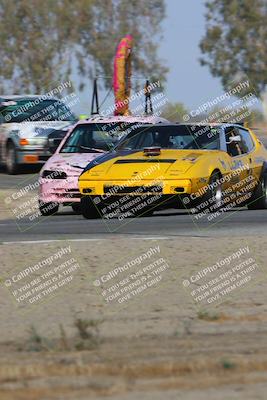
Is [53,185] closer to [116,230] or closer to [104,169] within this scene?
[104,169]

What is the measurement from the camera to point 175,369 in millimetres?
6637

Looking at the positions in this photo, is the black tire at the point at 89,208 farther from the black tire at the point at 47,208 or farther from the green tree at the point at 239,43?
the green tree at the point at 239,43

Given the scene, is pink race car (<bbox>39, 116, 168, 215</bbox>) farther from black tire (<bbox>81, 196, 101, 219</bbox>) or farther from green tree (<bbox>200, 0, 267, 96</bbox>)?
green tree (<bbox>200, 0, 267, 96</bbox>)

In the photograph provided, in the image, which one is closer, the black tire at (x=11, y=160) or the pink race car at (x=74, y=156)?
the pink race car at (x=74, y=156)

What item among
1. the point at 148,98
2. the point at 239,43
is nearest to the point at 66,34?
the point at 239,43

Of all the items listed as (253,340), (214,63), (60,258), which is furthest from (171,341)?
(214,63)

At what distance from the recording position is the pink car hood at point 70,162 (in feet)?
57.6

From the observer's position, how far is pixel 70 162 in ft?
58.2

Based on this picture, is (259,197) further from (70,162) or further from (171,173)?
(70,162)

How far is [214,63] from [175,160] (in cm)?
6361

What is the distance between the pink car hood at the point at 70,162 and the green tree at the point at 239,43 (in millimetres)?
60263

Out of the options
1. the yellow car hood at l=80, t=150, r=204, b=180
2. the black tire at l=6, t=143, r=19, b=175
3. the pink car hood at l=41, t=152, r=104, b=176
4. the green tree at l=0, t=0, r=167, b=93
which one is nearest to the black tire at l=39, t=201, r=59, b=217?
the pink car hood at l=41, t=152, r=104, b=176

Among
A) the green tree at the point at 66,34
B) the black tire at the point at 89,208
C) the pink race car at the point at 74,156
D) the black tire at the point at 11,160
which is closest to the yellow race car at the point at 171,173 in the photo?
the black tire at the point at 89,208

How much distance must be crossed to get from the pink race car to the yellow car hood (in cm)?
120
